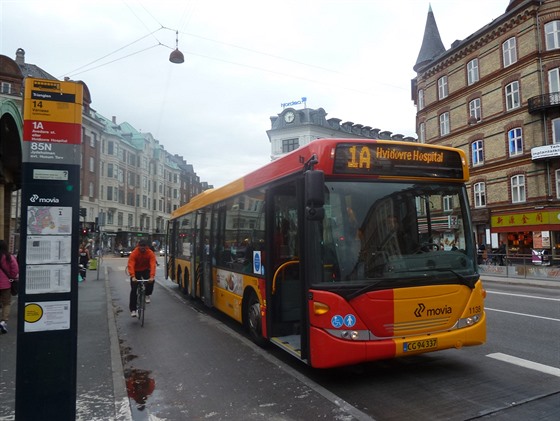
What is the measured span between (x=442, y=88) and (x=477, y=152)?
276 inches

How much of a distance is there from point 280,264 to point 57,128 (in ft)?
12.2

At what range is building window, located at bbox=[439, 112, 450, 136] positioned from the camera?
36.6 metres

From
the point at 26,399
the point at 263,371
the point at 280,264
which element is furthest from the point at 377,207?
the point at 26,399

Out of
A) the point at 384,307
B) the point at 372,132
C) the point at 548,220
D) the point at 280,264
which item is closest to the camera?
the point at 384,307

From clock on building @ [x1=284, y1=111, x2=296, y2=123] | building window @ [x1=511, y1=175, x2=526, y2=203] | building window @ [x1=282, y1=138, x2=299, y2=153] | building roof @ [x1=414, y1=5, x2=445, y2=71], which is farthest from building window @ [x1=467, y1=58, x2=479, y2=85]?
clock on building @ [x1=284, y1=111, x2=296, y2=123]

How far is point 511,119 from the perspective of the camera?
98.1 feet

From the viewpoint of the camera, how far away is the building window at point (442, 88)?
1436 inches

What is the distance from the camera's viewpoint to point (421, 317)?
17.4ft

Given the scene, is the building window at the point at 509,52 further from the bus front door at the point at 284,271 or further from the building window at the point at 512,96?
the bus front door at the point at 284,271

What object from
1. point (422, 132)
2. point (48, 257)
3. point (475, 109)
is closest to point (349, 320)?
point (48, 257)

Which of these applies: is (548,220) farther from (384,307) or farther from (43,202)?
(43,202)

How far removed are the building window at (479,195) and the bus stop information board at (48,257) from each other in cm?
3330

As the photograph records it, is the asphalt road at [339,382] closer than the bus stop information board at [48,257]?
No

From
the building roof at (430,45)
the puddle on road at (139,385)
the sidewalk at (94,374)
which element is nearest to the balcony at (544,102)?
the building roof at (430,45)
